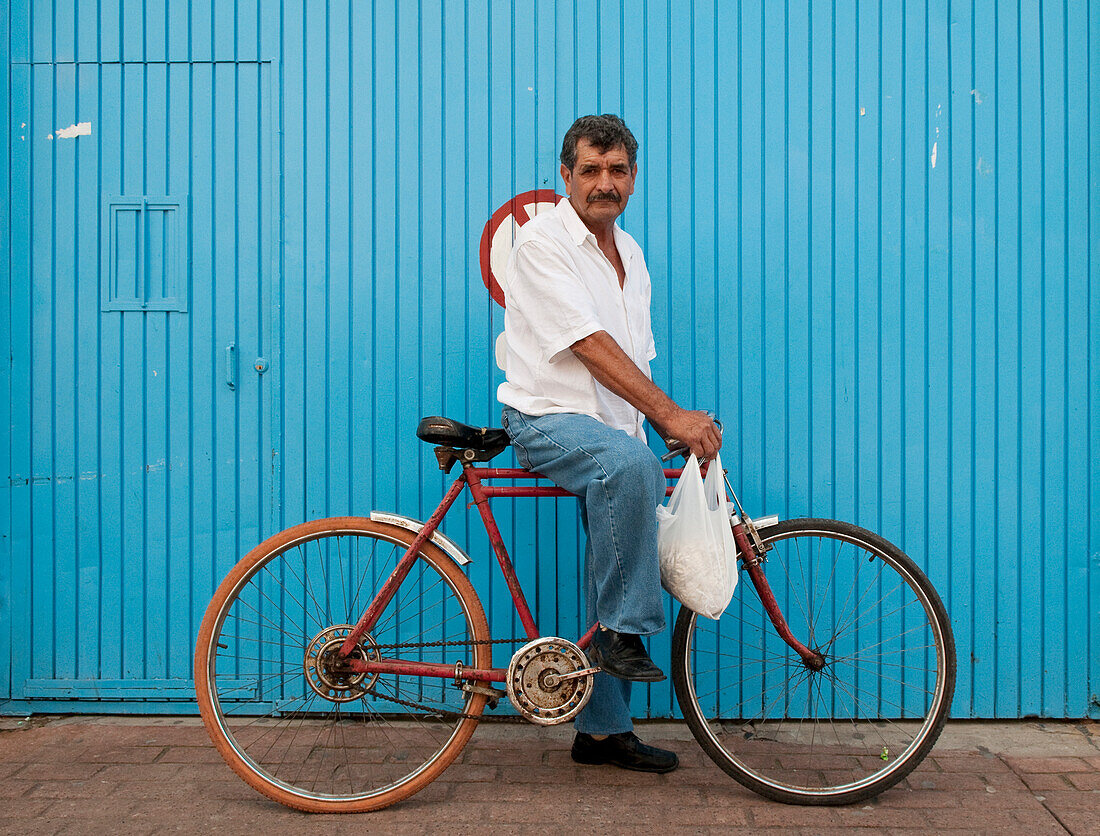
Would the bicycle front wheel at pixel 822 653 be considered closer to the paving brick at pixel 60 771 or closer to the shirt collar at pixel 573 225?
the shirt collar at pixel 573 225

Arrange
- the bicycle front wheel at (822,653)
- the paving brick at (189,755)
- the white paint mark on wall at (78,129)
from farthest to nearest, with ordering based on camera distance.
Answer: the white paint mark on wall at (78,129)
the bicycle front wheel at (822,653)
the paving brick at (189,755)

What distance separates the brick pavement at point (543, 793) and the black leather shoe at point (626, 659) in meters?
0.44

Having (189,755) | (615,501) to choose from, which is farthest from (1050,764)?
(189,755)

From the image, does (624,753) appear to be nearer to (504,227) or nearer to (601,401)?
(601,401)

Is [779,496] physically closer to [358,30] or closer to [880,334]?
[880,334]

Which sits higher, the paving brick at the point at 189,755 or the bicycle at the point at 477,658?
the bicycle at the point at 477,658

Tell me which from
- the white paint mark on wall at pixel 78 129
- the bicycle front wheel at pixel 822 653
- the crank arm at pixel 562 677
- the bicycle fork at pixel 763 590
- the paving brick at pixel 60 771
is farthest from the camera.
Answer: the white paint mark on wall at pixel 78 129

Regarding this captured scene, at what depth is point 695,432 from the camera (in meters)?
2.58

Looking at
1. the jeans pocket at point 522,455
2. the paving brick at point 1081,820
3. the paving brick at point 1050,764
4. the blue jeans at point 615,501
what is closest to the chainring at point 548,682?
the blue jeans at point 615,501

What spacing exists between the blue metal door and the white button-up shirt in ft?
3.80

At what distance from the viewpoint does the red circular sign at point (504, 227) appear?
337 cm

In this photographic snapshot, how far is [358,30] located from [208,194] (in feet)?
2.82

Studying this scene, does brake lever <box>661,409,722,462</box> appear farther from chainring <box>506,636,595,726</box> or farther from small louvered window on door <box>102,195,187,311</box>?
small louvered window on door <box>102,195,187,311</box>

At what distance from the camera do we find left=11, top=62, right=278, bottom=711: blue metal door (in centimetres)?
339
